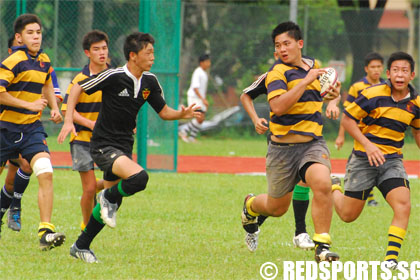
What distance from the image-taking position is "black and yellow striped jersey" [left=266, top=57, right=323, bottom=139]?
6.73 metres

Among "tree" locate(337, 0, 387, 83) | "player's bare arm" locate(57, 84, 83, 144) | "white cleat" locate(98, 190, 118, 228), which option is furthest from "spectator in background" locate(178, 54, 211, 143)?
"white cleat" locate(98, 190, 118, 228)

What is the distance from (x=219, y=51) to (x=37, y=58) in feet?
45.8

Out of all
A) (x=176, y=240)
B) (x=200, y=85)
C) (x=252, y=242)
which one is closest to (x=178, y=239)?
(x=176, y=240)

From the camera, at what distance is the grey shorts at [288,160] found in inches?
264

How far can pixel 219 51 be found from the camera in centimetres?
2139

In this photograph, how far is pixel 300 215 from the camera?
766 cm

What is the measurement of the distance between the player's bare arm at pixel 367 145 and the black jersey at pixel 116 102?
181 centimetres

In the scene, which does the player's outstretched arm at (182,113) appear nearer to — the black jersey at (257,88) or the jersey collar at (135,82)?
the jersey collar at (135,82)

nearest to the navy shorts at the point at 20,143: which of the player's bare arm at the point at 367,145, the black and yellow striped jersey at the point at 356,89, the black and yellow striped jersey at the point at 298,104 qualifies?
the black and yellow striped jersey at the point at 298,104

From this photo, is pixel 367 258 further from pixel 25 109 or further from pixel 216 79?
pixel 216 79

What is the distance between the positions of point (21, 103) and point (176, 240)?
6.74 ft

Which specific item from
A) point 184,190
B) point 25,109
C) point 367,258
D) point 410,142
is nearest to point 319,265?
point 367,258

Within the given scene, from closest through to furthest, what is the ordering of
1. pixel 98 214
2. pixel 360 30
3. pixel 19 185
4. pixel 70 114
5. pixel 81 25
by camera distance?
pixel 98 214 → pixel 70 114 → pixel 19 185 → pixel 81 25 → pixel 360 30

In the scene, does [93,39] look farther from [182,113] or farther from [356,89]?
[356,89]
